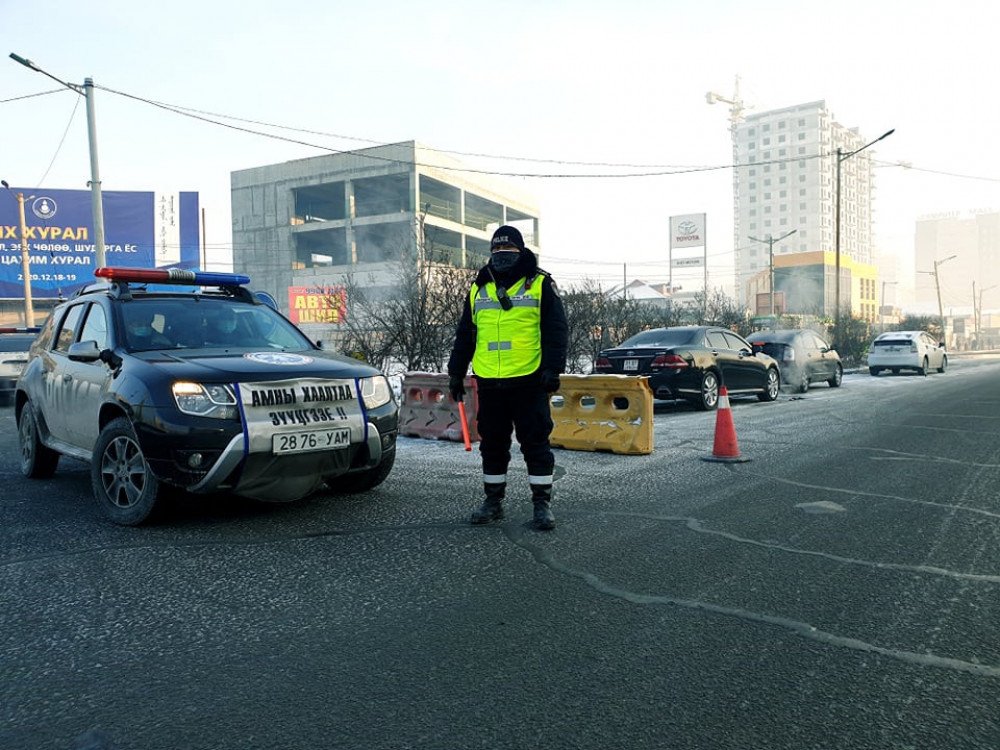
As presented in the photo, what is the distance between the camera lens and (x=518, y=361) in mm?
4965

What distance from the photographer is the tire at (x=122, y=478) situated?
16.0ft

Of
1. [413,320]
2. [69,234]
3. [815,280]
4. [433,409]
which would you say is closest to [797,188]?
[815,280]

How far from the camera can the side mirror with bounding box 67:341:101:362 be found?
5285 mm

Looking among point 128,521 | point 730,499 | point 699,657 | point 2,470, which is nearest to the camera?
point 699,657

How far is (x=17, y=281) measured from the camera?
45.2 metres

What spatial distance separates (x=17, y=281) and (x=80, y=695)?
50645 millimetres

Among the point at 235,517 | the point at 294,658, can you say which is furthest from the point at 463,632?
the point at 235,517

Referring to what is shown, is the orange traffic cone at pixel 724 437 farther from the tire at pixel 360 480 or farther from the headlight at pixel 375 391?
the headlight at pixel 375 391

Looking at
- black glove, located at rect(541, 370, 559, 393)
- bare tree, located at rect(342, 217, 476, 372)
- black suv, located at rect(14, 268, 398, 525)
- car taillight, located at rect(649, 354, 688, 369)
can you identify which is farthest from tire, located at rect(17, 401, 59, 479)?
car taillight, located at rect(649, 354, 688, 369)

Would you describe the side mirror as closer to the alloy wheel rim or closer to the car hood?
the car hood

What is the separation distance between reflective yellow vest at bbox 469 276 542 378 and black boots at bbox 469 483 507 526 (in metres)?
0.74

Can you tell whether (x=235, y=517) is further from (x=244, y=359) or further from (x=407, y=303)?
(x=407, y=303)

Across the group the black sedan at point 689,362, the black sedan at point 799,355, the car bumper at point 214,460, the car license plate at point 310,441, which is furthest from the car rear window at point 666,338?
the car bumper at point 214,460

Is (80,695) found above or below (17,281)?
below
